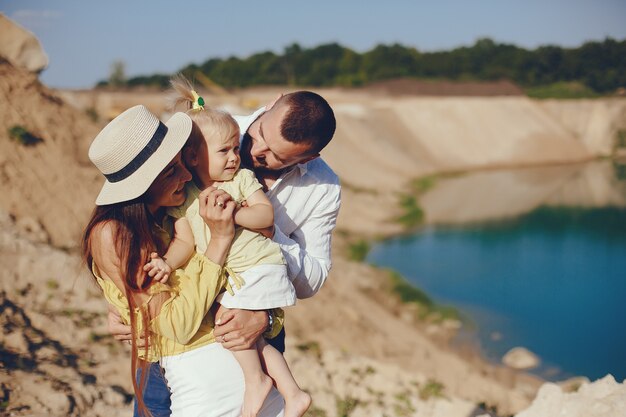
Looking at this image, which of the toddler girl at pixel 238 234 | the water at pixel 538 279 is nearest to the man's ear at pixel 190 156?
the toddler girl at pixel 238 234

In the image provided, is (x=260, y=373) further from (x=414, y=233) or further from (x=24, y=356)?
(x=414, y=233)

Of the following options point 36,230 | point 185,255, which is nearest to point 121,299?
point 185,255

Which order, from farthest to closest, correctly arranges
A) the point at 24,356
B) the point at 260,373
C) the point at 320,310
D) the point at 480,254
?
1. the point at 480,254
2. the point at 320,310
3. the point at 24,356
4. the point at 260,373

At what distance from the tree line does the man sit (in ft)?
145

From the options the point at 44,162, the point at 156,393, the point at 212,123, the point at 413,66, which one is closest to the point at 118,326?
the point at 156,393

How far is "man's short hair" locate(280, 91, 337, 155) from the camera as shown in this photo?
2496mm

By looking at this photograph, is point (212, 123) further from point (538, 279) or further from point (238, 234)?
point (538, 279)

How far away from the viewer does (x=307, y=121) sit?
2.53 meters

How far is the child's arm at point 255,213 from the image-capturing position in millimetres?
2230

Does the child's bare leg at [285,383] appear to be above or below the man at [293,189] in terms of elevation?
below

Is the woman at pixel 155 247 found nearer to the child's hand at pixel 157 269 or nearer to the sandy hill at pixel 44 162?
the child's hand at pixel 157 269

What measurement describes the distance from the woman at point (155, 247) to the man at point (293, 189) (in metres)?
0.16

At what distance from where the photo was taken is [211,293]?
6.97 feet

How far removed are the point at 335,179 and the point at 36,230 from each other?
5774 millimetres
